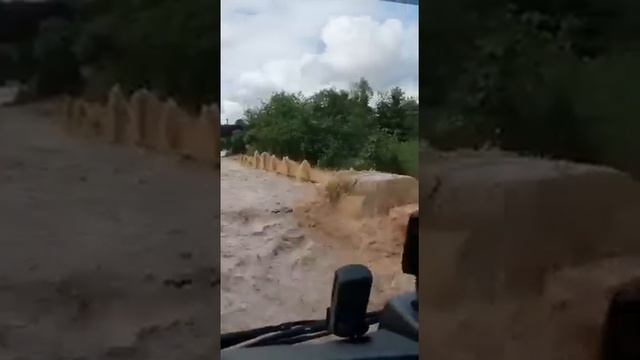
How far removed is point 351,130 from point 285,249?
25.0 inches

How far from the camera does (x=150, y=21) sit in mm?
2449

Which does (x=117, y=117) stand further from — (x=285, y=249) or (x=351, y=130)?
(x=351, y=130)

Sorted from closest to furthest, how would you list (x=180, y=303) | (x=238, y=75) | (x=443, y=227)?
(x=180, y=303)
(x=443, y=227)
(x=238, y=75)

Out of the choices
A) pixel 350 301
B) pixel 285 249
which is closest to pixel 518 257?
pixel 350 301

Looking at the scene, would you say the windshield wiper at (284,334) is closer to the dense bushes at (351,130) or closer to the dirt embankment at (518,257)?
the dirt embankment at (518,257)

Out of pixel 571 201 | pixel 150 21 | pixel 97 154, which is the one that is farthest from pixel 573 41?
pixel 97 154

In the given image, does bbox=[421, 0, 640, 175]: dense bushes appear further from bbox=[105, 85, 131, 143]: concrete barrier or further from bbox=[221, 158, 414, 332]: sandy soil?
bbox=[105, 85, 131, 143]: concrete barrier

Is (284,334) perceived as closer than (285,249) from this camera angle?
Yes

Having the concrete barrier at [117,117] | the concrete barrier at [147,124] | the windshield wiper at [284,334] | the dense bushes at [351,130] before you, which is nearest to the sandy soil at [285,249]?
the windshield wiper at [284,334]

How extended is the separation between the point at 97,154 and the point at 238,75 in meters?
0.93

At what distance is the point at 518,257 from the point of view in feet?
9.73

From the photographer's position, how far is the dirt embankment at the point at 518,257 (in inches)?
116

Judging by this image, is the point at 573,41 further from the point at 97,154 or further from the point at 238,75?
the point at 97,154

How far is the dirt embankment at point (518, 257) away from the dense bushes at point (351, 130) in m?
0.52
